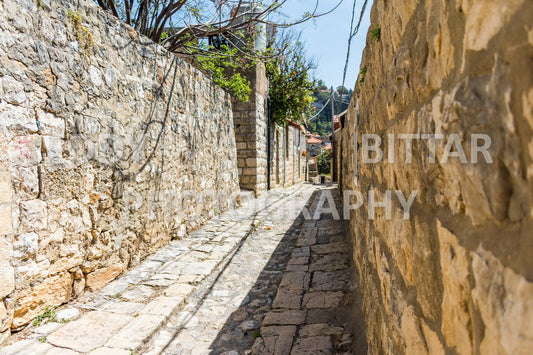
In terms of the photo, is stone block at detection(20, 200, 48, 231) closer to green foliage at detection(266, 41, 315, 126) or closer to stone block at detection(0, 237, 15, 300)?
stone block at detection(0, 237, 15, 300)

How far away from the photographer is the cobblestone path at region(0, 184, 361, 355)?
2361 millimetres

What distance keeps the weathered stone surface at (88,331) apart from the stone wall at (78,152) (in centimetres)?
26

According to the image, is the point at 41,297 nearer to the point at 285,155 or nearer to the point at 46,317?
the point at 46,317

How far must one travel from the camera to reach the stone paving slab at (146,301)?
2322mm

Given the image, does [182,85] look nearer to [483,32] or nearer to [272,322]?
[272,322]

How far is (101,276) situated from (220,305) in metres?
1.08

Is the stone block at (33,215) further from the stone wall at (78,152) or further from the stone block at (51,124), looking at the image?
the stone block at (51,124)

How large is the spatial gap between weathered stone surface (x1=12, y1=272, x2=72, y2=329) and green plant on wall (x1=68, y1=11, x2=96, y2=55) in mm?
1862

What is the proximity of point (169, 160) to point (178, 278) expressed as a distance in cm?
170

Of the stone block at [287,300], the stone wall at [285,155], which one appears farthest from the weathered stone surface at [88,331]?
the stone wall at [285,155]

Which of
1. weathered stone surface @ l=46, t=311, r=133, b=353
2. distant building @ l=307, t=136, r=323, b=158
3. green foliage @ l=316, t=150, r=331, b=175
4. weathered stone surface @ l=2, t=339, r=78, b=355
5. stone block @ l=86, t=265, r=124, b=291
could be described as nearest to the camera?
weathered stone surface @ l=2, t=339, r=78, b=355

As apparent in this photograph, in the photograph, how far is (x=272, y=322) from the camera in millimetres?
2672

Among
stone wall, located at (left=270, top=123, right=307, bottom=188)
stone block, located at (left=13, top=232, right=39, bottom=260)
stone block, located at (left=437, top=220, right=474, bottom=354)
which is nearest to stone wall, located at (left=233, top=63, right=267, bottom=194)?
stone wall, located at (left=270, top=123, right=307, bottom=188)

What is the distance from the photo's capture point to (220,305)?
3.20 metres
